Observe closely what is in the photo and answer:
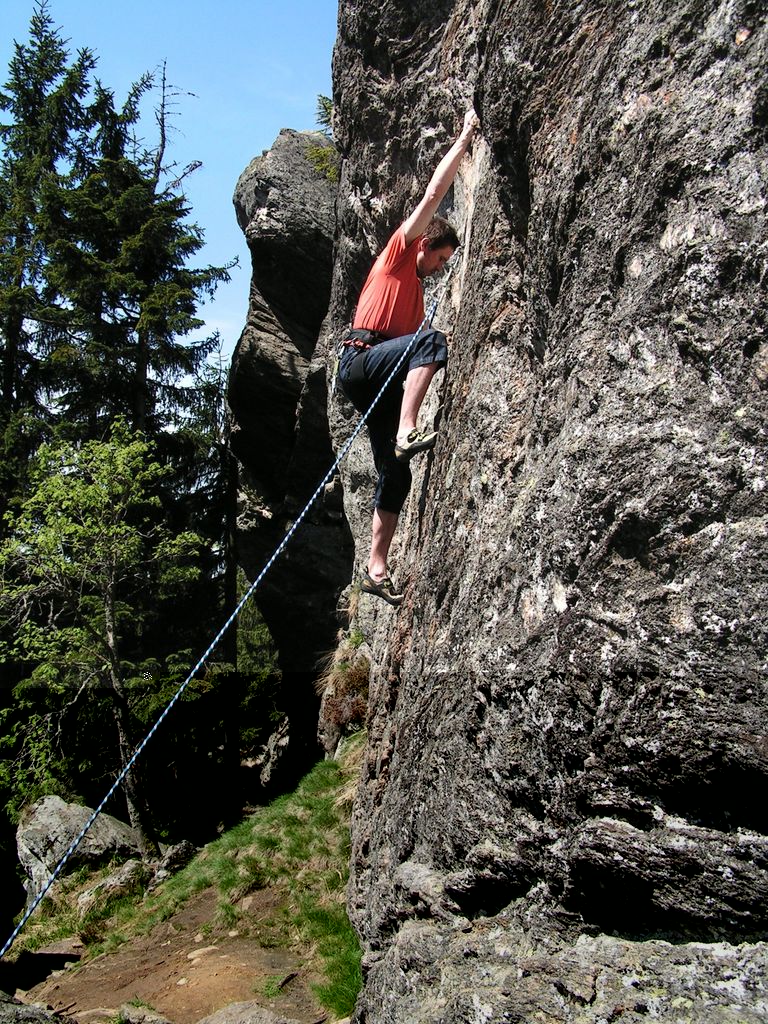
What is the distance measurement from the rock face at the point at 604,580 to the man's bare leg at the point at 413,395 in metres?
0.54

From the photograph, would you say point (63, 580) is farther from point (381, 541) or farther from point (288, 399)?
point (381, 541)

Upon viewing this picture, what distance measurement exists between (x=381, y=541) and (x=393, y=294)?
75.5 inches

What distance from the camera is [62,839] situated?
1317 centimetres

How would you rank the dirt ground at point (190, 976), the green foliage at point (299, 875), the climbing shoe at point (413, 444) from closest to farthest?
1. the climbing shoe at point (413, 444)
2. the dirt ground at point (190, 976)
3. the green foliage at point (299, 875)

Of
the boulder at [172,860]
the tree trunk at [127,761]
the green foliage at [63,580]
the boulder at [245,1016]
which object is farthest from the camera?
the green foliage at [63,580]

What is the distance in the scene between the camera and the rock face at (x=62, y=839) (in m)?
12.8

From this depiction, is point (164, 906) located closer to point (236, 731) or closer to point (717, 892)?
point (236, 731)

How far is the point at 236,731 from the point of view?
14.6 metres

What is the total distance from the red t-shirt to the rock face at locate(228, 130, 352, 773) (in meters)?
11.2

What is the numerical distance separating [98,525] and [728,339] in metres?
12.1

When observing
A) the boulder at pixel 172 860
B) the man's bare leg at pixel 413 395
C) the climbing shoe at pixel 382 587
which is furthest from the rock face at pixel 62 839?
the man's bare leg at pixel 413 395

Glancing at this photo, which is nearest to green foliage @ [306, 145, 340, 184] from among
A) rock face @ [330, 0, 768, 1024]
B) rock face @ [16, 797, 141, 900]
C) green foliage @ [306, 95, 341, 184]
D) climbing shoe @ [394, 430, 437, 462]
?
green foliage @ [306, 95, 341, 184]

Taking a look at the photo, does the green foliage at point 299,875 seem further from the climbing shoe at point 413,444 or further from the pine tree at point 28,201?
the pine tree at point 28,201

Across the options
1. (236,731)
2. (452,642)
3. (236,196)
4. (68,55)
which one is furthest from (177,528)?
(452,642)
